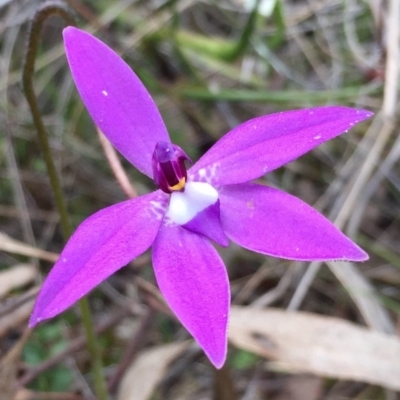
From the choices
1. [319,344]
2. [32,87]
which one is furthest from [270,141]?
[319,344]

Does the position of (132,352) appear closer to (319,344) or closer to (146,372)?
(146,372)

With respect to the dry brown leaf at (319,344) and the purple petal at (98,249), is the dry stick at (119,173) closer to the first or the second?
the purple petal at (98,249)

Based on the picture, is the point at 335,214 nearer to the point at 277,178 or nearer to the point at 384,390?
the point at 277,178

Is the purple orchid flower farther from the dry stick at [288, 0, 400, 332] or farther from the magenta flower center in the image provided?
the dry stick at [288, 0, 400, 332]

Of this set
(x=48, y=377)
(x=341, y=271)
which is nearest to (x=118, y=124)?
(x=48, y=377)

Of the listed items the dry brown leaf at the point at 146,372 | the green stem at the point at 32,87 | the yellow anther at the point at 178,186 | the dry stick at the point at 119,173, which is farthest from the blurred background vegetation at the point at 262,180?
the yellow anther at the point at 178,186

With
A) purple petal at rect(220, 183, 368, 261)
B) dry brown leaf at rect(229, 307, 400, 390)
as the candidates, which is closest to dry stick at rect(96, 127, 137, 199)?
purple petal at rect(220, 183, 368, 261)
